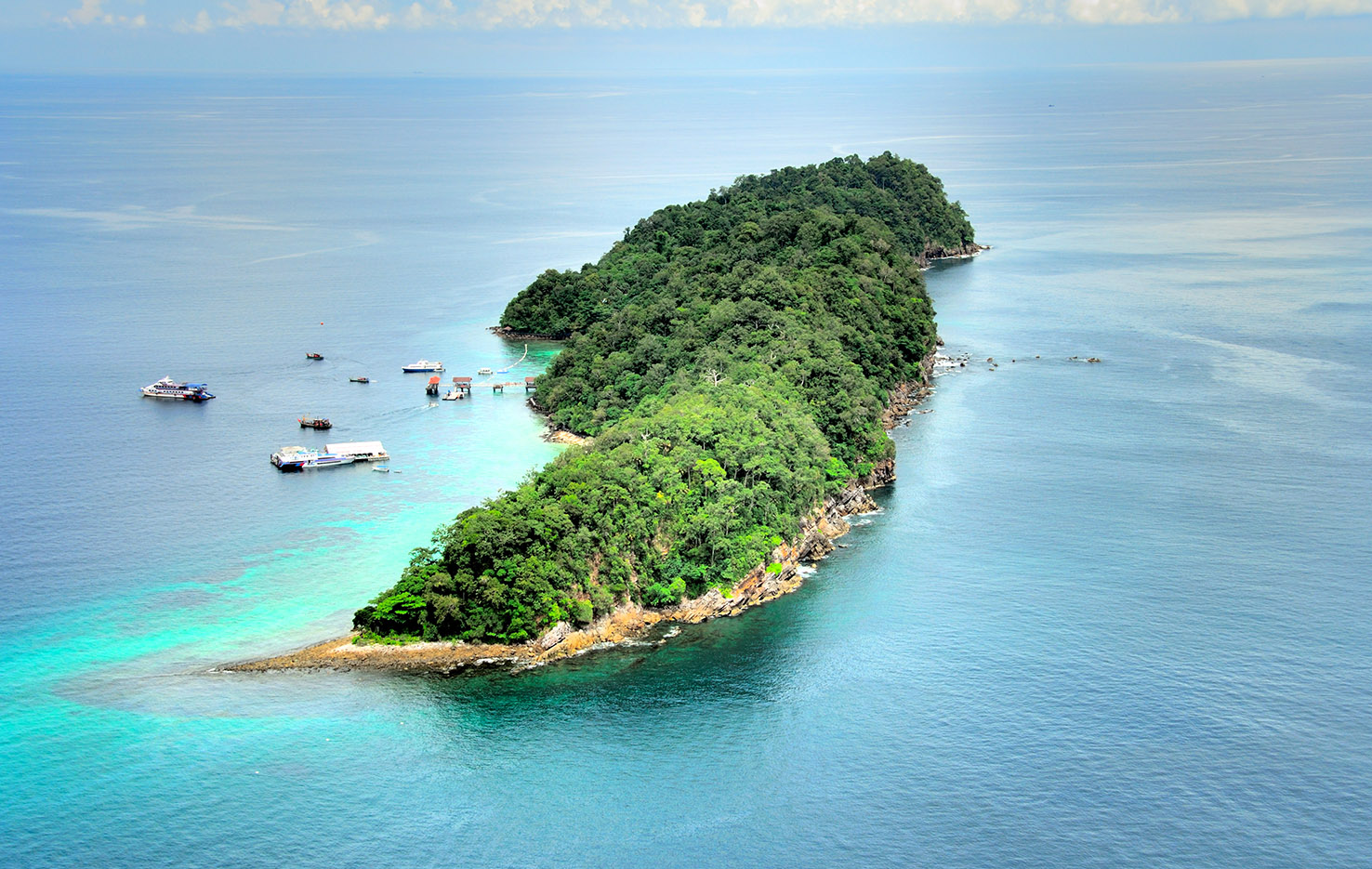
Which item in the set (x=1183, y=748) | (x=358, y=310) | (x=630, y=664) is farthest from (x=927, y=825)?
(x=358, y=310)

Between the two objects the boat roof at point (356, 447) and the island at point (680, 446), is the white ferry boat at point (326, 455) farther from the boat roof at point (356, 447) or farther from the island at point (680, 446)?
the island at point (680, 446)

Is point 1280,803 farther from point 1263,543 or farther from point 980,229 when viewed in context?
point 980,229

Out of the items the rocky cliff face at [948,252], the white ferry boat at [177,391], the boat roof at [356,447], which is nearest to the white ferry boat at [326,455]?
the boat roof at [356,447]

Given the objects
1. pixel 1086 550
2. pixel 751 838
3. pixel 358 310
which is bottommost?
pixel 751 838

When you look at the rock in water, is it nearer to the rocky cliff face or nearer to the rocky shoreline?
the rocky shoreline

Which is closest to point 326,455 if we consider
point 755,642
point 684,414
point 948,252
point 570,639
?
point 684,414

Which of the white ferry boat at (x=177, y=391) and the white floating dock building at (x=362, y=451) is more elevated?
the white ferry boat at (x=177, y=391)
